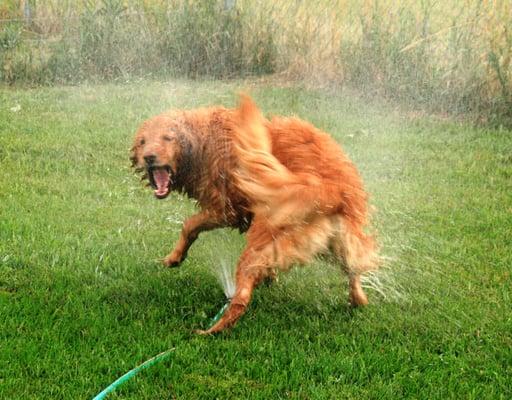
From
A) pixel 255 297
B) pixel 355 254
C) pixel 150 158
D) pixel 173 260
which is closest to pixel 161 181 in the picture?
pixel 150 158

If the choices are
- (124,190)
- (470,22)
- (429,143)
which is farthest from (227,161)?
(470,22)

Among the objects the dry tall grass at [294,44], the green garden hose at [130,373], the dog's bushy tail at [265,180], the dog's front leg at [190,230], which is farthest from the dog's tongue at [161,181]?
the dry tall grass at [294,44]

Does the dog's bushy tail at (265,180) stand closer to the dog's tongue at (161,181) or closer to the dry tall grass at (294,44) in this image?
the dog's tongue at (161,181)

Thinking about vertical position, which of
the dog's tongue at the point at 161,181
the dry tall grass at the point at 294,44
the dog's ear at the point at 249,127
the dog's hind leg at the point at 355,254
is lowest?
the dry tall grass at the point at 294,44

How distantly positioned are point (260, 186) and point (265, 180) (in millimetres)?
37

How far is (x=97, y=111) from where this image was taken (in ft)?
29.1

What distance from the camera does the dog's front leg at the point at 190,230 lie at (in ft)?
15.5

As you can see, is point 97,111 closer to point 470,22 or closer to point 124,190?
point 124,190

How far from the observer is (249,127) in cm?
404

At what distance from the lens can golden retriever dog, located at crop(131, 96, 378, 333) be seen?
4016 mm

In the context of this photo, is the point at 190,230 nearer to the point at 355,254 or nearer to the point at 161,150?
the point at 161,150

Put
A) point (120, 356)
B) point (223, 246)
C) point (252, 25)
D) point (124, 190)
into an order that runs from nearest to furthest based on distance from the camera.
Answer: point (120, 356) < point (223, 246) < point (124, 190) < point (252, 25)

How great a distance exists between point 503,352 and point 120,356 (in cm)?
180

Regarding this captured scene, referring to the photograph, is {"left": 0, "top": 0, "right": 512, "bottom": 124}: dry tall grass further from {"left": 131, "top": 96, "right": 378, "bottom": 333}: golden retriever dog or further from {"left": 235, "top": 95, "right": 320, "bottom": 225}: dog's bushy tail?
{"left": 235, "top": 95, "right": 320, "bottom": 225}: dog's bushy tail
